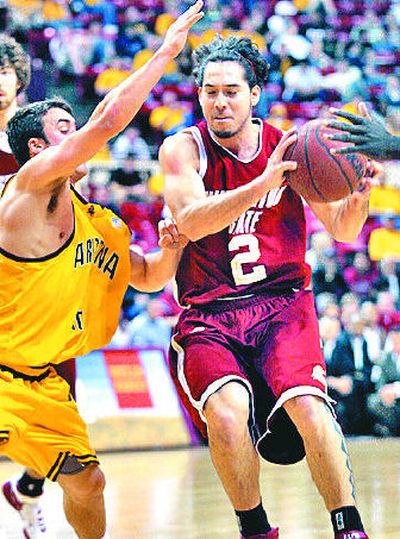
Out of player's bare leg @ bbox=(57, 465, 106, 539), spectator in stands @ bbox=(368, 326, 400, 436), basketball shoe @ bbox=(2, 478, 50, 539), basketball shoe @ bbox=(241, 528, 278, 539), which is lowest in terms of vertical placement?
spectator in stands @ bbox=(368, 326, 400, 436)

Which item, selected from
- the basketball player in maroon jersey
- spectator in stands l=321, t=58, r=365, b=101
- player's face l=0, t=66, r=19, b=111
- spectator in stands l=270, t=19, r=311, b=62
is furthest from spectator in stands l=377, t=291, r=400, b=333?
the basketball player in maroon jersey

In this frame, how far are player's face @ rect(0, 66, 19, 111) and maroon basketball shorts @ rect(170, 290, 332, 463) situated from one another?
1.47 m

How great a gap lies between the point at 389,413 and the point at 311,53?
7.66 meters

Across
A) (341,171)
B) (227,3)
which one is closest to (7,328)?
(341,171)

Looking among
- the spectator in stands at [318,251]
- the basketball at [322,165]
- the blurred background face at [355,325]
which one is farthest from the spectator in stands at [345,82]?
the basketball at [322,165]

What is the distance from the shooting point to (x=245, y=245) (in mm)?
4461

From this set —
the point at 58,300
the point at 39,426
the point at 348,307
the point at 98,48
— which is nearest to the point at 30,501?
the point at 39,426

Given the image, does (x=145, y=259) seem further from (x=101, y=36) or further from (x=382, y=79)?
(x=382, y=79)

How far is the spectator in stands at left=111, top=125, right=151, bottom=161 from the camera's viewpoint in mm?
14219

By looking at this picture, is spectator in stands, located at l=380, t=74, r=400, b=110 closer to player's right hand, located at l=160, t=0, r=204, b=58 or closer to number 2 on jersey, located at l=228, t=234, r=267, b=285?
number 2 on jersey, located at l=228, t=234, r=267, b=285

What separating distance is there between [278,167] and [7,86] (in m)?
1.79

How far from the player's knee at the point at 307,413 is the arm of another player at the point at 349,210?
2.55 ft

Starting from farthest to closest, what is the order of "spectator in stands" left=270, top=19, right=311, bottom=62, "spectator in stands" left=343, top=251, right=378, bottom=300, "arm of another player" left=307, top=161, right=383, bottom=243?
1. "spectator in stands" left=270, top=19, right=311, bottom=62
2. "spectator in stands" left=343, top=251, right=378, bottom=300
3. "arm of another player" left=307, top=161, right=383, bottom=243

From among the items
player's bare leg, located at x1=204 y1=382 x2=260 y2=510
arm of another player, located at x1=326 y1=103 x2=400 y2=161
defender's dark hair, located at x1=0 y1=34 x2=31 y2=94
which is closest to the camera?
arm of another player, located at x1=326 y1=103 x2=400 y2=161
